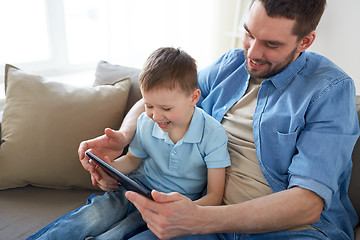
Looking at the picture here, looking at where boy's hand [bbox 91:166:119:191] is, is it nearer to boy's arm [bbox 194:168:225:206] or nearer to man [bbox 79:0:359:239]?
man [bbox 79:0:359:239]

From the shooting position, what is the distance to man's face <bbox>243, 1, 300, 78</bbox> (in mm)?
1087

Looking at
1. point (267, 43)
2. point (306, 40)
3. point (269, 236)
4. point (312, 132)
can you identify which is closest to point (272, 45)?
point (267, 43)

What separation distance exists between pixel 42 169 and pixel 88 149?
40 centimetres

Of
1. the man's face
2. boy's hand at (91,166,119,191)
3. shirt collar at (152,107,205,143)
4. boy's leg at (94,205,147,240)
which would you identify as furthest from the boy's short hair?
boy's leg at (94,205,147,240)

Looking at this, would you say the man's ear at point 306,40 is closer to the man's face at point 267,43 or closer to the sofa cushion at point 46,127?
the man's face at point 267,43

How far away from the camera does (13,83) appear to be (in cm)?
150

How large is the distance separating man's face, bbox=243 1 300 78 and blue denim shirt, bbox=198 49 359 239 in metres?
0.04

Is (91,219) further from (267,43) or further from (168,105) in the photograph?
(267,43)

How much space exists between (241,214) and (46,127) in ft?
3.03

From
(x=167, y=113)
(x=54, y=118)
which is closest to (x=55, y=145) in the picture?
(x=54, y=118)

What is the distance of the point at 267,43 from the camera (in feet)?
3.73

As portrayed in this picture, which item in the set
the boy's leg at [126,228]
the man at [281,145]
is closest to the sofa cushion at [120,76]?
the man at [281,145]

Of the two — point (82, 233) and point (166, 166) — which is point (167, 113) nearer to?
point (166, 166)

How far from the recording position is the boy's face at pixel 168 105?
103 centimetres
